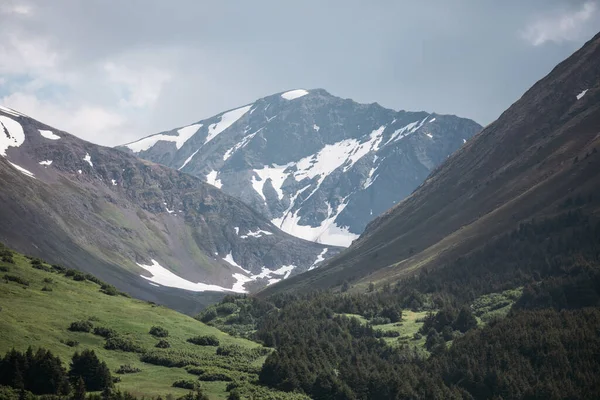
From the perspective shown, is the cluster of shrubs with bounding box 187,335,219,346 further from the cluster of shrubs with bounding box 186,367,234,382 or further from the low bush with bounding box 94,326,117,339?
the low bush with bounding box 94,326,117,339

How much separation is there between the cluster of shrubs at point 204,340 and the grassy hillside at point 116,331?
1.22 metres

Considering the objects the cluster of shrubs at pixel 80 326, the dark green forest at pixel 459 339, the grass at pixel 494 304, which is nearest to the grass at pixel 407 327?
the dark green forest at pixel 459 339

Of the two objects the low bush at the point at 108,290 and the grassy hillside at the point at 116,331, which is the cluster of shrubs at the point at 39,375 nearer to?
the grassy hillside at the point at 116,331

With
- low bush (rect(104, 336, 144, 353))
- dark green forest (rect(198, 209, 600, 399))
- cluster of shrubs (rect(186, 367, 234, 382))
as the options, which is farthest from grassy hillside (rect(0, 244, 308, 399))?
dark green forest (rect(198, 209, 600, 399))

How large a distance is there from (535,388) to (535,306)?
53110 mm

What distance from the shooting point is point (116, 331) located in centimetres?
9025

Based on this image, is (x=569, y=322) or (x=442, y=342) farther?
(x=442, y=342)

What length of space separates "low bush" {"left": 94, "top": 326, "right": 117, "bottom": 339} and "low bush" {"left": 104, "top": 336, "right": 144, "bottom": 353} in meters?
1.09

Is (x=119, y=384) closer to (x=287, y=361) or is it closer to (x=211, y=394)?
(x=211, y=394)

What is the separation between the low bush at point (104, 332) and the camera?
87.2 meters

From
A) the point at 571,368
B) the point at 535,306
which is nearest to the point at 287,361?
the point at 571,368

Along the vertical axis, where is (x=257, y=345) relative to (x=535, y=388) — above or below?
above

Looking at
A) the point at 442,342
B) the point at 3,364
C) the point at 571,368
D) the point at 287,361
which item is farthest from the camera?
the point at 442,342

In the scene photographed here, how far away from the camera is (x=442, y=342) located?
465 feet
